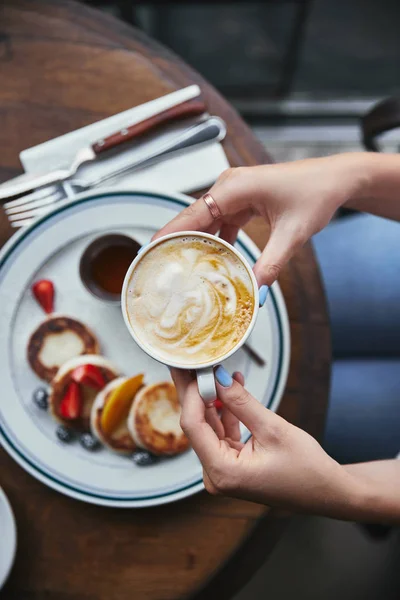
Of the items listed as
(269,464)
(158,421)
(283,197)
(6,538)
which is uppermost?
(283,197)

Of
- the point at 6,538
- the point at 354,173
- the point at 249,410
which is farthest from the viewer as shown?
the point at 6,538

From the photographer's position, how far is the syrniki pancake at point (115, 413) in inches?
49.5

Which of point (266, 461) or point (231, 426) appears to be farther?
point (231, 426)

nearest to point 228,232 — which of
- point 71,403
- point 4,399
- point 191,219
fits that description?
point 191,219

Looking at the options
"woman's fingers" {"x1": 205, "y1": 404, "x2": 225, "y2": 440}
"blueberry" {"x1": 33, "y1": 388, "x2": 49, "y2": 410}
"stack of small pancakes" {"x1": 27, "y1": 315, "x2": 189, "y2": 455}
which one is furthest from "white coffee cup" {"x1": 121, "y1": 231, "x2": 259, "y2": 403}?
"blueberry" {"x1": 33, "y1": 388, "x2": 49, "y2": 410}

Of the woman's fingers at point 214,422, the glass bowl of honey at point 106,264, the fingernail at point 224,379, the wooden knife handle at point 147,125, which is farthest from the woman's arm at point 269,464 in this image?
the wooden knife handle at point 147,125

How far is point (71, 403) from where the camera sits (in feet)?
4.18

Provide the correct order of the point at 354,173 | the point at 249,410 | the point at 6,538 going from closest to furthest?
the point at 249,410, the point at 354,173, the point at 6,538

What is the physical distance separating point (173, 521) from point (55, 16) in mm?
1196

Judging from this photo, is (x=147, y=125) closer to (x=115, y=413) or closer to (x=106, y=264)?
(x=106, y=264)

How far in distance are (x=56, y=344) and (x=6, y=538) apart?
436 mm

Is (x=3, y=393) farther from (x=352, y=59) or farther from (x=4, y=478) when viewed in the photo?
(x=352, y=59)

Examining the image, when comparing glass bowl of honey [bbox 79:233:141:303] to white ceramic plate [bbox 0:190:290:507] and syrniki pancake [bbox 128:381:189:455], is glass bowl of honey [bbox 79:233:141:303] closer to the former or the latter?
white ceramic plate [bbox 0:190:290:507]

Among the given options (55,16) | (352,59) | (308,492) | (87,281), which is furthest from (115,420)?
(352,59)
